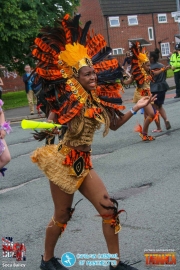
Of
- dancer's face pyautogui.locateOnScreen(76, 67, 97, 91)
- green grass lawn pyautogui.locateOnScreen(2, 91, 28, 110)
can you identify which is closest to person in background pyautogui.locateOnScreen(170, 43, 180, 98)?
green grass lawn pyautogui.locateOnScreen(2, 91, 28, 110)

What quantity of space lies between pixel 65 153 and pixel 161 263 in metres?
1.29

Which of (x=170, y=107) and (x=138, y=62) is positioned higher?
(x=138, y=62)

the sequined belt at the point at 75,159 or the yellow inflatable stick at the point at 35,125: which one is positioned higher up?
the yellow inflatable stick at the point at 35,125

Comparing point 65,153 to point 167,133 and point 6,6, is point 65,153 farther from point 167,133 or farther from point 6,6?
point 6,6

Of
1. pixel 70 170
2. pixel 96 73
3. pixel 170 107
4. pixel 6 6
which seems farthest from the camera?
pixel 6 6

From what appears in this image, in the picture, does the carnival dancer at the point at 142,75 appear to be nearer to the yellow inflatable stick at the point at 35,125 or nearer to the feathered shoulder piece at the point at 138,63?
the feathered shoulder piece at the point at 138,63

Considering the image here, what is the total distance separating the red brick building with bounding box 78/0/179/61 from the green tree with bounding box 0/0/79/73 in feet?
58.4

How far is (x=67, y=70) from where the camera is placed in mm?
4395

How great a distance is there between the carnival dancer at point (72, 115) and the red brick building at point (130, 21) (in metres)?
45.3

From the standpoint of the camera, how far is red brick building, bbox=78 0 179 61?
1999 inches

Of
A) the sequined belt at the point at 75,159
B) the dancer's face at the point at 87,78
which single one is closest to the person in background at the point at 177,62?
the dancer's face at the point at 87,78

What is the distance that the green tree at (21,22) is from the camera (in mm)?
25844

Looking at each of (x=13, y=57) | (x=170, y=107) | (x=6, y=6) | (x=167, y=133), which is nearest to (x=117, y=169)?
(x=167, y=133)

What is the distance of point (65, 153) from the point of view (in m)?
4.31
